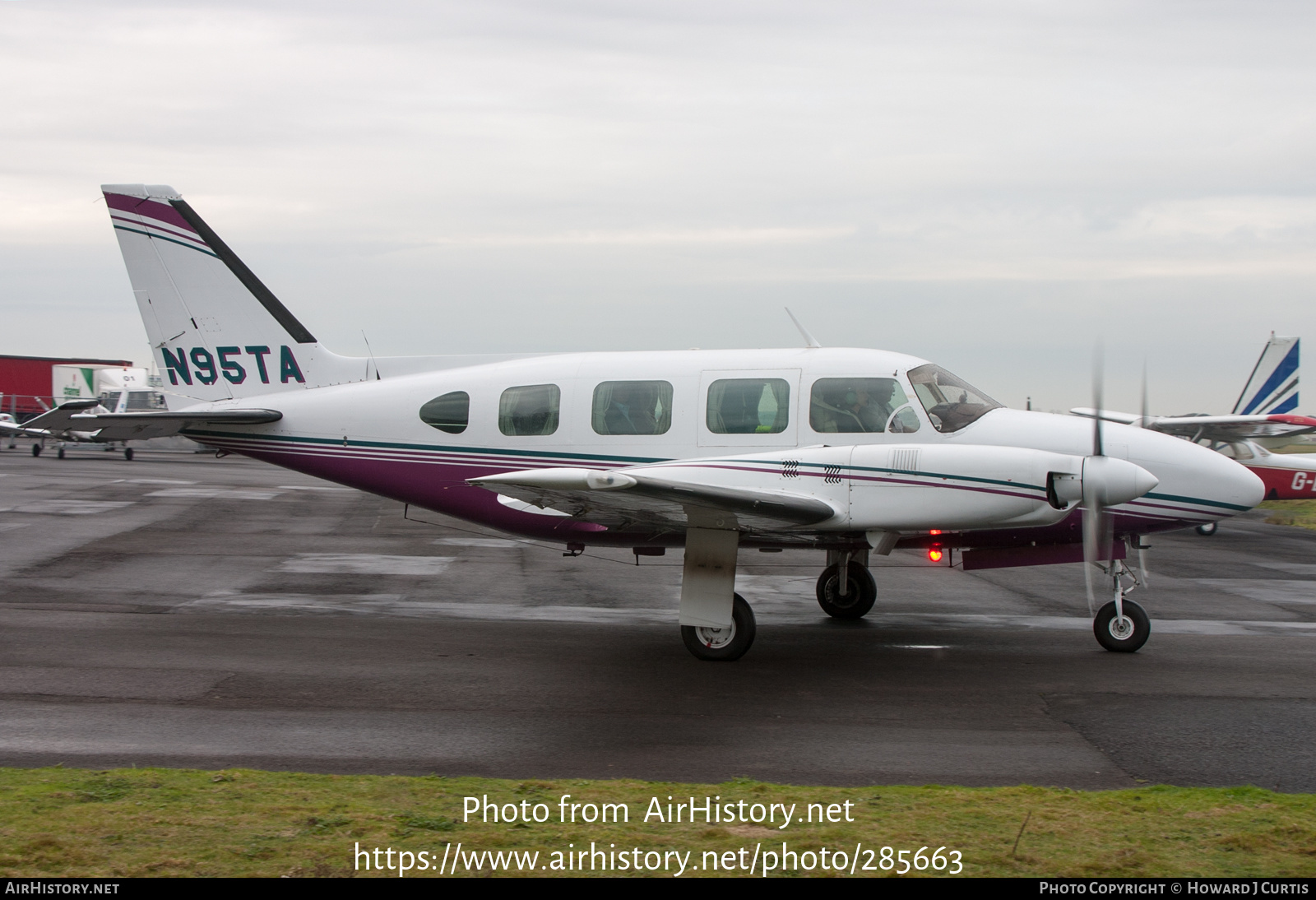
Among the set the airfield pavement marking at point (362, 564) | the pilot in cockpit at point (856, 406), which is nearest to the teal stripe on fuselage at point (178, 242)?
the airfield pavement marking at point (362, 564)

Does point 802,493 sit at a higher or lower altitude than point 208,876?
higher

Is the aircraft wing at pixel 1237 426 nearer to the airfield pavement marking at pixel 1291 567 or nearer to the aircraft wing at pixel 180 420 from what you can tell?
the airfield pavement marking at pixel 1291 567

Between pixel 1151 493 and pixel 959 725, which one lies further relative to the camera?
pixel 1151 493

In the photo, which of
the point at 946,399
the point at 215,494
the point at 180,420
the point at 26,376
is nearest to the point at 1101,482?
the point at 946,399

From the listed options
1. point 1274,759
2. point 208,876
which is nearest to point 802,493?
point 1274,759

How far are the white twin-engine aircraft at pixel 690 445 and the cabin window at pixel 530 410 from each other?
0.07 ft

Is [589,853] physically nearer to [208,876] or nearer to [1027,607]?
[208,876]

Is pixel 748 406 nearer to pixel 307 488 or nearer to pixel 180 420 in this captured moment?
pixel 180 420

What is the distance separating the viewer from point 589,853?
472 centimetres

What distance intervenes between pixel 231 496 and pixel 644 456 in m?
17.6

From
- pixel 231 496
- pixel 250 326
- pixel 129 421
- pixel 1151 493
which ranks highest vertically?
pixel 250 326

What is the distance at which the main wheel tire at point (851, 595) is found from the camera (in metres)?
11.7

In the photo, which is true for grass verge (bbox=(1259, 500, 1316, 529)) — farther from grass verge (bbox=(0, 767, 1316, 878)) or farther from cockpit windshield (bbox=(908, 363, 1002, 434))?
grass verge (bbox=(0, 767, 1316, 878))

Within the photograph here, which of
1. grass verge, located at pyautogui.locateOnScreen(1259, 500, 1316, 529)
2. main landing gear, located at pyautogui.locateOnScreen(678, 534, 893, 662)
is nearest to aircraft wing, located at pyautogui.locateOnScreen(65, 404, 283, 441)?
main landing gear, located at pyautogui.locateOnScreen(678, 534, 893, 662)
